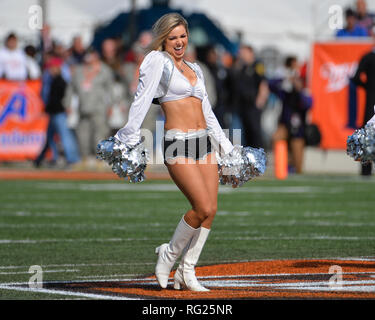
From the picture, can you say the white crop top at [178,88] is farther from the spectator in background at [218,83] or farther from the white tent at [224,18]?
the white tent at [224,18]

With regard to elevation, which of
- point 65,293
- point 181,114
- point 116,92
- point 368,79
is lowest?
point 65,293

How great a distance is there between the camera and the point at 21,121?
82.2 ft

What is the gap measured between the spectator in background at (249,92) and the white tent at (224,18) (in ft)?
36.8

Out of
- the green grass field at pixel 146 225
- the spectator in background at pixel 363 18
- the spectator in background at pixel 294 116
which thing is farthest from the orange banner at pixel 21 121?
the spectator in background at pixel 363 18

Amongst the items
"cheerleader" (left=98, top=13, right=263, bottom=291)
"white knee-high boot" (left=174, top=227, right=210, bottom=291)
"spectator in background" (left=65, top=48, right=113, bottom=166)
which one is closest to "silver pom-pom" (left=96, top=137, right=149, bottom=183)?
"cheerleader" (left=98, top=13, right=263, bottom=291)

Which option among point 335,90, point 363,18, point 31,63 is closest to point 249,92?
point 335,90

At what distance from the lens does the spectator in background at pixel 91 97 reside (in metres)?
23.7

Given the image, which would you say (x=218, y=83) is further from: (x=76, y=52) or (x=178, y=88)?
(x=178, y=88)

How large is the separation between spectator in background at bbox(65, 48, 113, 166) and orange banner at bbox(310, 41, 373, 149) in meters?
4.46

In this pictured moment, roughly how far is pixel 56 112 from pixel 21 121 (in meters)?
1.48

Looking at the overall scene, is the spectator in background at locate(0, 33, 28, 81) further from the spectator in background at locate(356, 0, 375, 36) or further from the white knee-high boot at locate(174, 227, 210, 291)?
the white knee-high boot at locate(174, 227, 210, 291)

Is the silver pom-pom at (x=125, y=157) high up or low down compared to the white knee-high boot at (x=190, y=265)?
up
